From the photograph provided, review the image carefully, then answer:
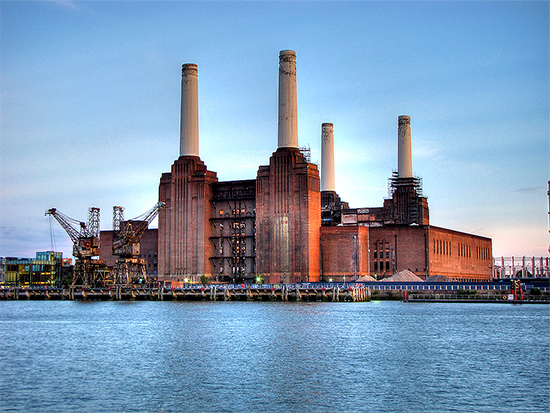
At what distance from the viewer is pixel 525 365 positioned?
44000 mm

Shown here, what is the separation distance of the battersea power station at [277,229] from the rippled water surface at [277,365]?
2546 inches

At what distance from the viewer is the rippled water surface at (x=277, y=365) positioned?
109 ft

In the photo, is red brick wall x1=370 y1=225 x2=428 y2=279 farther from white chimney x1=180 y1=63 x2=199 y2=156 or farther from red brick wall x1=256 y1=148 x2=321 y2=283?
white chimney x1=180 y1=63 x2=199 y2=156

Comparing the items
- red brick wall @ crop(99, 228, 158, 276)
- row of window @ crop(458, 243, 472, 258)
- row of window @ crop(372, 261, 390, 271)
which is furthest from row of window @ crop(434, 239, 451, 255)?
red brick wall @ crop(99, 228, 158, 276)

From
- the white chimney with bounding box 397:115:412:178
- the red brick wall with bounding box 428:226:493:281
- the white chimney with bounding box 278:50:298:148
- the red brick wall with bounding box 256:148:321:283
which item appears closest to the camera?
the red brick wall with bounding box 256:148:321:283

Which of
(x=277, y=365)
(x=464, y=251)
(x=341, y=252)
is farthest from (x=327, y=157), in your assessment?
(x=277, y=365)

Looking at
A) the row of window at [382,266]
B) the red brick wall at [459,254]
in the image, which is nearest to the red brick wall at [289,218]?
the row of window at [382,266]

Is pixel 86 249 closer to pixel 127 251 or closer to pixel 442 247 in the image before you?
pixel 127 251

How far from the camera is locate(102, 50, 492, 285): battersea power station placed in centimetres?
13900

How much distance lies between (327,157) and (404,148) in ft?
55.2

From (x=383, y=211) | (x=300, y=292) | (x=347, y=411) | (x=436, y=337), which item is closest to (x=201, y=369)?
(x=347, y=411)

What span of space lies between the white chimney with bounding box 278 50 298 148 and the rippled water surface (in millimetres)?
68181

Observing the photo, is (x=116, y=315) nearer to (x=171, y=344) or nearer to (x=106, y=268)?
(x=171, y=344)

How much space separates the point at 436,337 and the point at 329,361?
15.1 metres
